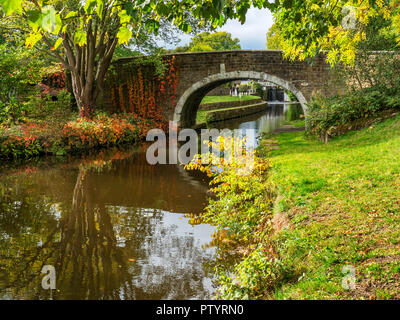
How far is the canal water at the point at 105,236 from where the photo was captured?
418 cm

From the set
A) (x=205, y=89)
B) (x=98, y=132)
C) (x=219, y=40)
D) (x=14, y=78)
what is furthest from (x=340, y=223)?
(x=219, y=40)

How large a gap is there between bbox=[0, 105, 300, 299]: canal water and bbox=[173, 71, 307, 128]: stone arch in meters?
9.64

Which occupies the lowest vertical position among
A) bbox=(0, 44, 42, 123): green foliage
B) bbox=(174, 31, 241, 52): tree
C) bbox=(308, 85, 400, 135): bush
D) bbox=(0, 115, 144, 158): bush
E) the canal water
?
the canal water

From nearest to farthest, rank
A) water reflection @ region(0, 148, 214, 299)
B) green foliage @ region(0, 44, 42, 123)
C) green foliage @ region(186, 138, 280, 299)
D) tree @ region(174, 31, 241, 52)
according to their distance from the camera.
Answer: green foliage @ region(186, 138, 280, 299), water reflection @ region(0, 148, 214, 299), green foliage @ region(0, 44, 42, 123), tree @ region(174, 31, 241, 52)

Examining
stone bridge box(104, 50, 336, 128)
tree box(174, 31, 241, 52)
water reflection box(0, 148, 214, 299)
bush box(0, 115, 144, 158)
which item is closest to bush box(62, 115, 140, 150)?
bush box(0, 115, 144, 158)

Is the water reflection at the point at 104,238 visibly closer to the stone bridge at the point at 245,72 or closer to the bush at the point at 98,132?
the bush at the point at 98,132

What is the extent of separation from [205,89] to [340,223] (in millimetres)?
17307

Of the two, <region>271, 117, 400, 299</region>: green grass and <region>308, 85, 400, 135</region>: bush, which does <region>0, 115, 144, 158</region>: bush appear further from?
<region>271, 117, 400, 299</region>: green grass

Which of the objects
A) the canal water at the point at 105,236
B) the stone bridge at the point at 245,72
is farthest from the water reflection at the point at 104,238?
the stone bridge at the point at 245,72

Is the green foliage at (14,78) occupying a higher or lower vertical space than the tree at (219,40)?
lower

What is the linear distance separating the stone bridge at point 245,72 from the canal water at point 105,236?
9.73 m

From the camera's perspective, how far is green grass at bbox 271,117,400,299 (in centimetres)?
307

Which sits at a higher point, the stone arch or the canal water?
the stone arch
